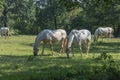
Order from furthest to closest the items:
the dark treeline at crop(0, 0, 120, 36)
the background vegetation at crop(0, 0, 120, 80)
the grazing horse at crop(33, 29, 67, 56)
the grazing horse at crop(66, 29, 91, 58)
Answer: the dark treeline at crop(0, 0, 120, 36) < the grazing horse at crop(33, 29, 67, 56) < the grazing horse at crop(66, 29, 91, 58) < the background vegetation at crop(0, 0, 120, 80)

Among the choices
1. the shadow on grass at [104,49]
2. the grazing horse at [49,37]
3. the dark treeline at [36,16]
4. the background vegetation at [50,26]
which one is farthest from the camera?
the dark treeline at [36,16]

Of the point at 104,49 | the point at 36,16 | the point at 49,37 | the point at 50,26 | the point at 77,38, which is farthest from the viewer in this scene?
the point at 50,26

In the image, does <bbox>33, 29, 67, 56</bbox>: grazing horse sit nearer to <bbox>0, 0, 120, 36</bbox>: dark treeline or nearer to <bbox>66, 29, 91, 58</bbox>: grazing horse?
<bbox>66, 29, 91, 58</bbox>: grazing horse

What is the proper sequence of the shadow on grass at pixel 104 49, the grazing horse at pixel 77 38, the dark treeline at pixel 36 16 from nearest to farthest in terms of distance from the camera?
the grazing horse at pixel 77 38 → the shadow on grass at pixel 104 49 → the dark treeline at pixel 36 16

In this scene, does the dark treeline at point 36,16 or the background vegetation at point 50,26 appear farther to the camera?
the dark treeline at point 36,16

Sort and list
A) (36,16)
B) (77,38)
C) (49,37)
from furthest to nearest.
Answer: (36,16) < (49,37) < (77,38)

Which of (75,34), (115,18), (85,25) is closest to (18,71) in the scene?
(75,34)

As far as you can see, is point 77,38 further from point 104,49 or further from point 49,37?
point 104,49

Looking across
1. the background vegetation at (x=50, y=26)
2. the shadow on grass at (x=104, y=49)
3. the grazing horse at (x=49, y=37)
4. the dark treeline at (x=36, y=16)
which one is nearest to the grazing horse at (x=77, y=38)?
the background vegetation at (x=50, y=26)

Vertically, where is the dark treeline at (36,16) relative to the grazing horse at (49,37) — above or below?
below

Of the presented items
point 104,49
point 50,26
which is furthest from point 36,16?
point 104,49

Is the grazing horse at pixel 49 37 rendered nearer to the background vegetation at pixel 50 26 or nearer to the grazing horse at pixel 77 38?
the background vegetation at pixel 50 26

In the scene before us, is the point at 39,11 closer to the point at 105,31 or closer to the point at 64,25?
the point at 64,25

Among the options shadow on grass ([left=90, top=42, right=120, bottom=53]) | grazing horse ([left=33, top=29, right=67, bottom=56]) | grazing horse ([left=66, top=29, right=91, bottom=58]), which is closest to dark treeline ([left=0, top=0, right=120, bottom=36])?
shadow on grass ([left=90, top=42, right=120, bottom=53])
